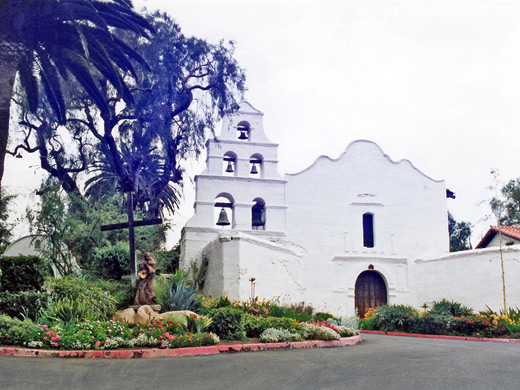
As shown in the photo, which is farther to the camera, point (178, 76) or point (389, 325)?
point (178, 76)

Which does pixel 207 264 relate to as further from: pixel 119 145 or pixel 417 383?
pixel 417 383

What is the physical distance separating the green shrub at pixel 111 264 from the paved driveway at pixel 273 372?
10.5 m

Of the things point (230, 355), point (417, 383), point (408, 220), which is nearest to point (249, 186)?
point (408, 220)

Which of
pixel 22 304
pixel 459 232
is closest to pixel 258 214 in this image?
pixel 22 304

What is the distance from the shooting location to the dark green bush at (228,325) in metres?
11.0

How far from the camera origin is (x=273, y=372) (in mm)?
7965

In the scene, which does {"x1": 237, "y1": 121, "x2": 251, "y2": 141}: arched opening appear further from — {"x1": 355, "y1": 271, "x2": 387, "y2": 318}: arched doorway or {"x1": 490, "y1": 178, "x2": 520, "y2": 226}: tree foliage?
{"x1": 490, "y1": 178, "x2": 520, "y2": 226}: tree foliage

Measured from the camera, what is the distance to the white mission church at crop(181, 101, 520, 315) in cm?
2252

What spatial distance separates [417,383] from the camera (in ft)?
23.9

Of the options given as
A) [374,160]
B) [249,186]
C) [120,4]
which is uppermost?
[120,4]

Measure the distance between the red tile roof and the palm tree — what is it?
18.1 meters

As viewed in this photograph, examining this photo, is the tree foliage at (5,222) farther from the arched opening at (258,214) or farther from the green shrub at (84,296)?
the green shrub at (84,296)

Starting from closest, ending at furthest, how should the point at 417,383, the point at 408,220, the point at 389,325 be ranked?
the point at 417,383, the point at 389,325, the point at 408,220

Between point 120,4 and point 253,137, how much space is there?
1057cm
